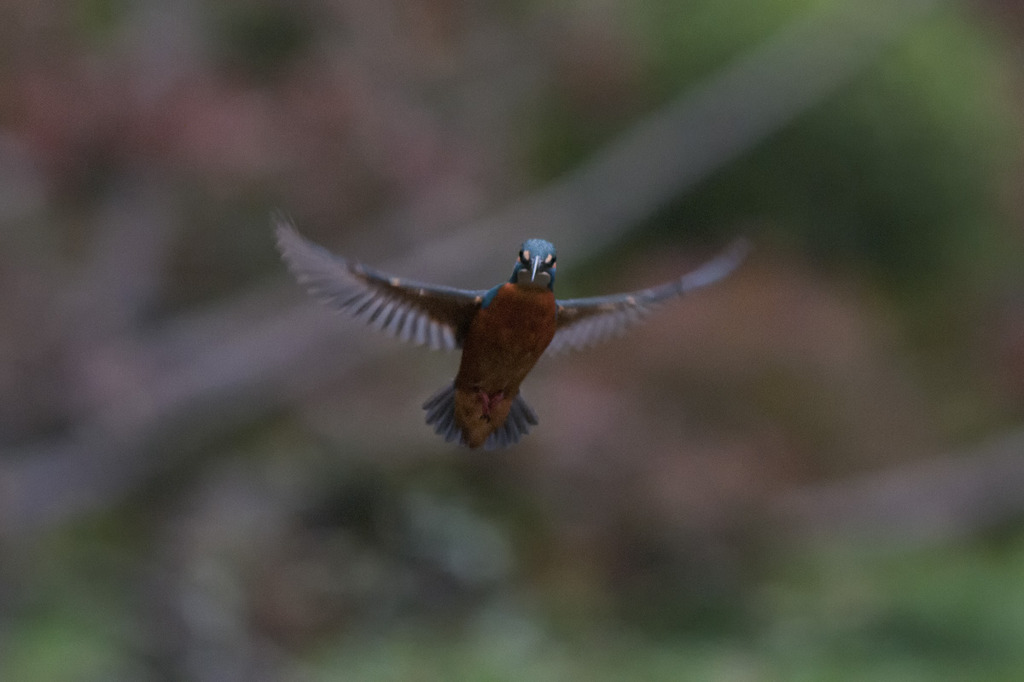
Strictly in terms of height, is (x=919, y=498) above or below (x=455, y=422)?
above

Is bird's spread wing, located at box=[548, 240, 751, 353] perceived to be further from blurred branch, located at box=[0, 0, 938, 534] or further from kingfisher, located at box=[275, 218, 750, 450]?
blurred branch, located at box=[0, 0, 938, 534]

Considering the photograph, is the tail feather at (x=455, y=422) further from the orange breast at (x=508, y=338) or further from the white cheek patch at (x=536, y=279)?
the white cheek patch at (x=536, y=279)

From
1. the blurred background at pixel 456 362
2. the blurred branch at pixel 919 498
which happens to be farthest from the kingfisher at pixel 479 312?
the blurred branch at pixel 919 498

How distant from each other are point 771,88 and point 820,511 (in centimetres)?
209

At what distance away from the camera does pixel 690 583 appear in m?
5.33

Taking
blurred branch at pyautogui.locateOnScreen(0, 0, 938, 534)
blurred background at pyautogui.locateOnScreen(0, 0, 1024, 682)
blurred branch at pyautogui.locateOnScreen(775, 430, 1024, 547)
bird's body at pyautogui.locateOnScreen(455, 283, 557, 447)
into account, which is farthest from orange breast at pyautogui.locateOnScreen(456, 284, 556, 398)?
blurred branch at pyautogui.locateOnScreen(775, 430, 1024, 547)

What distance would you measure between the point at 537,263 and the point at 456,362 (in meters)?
4.07

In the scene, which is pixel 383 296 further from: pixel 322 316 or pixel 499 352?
pixel 322 316

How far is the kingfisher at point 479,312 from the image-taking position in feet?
3.21

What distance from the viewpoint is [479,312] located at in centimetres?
110

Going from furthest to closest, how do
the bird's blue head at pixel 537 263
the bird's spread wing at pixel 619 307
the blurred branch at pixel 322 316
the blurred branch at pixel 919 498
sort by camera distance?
the blurred branch at pixel 919 498
the blurred branch at pixel 322 316
the bird's spread wing at pixel 619 307
the bird's blue head at pixel 537 263

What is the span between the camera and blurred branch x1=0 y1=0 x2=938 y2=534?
13.5 feet

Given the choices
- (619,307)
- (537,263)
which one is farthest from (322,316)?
(537,263)

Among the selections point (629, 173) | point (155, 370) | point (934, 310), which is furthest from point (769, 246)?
point (155, 370)
